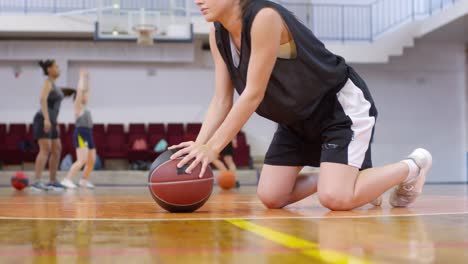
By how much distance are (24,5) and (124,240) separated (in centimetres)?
1079

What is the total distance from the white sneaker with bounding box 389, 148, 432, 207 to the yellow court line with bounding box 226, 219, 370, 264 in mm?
1162

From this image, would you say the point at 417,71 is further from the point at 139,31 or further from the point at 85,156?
the point at 85,156

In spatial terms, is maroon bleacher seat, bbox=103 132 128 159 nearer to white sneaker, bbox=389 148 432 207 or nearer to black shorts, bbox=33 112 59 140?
black shorts, bbox=33 112 59 140

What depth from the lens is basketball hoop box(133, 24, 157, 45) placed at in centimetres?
895

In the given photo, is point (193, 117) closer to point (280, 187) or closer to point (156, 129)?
point (156, 129)

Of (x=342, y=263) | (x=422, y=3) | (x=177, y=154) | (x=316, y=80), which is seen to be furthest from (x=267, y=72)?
(x=422, y=3)

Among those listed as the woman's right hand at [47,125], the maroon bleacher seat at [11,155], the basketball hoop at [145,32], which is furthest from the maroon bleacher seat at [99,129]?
the woman's right hand at [47,125]

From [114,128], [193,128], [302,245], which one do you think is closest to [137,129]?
[114,128]

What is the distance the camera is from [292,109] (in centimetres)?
248

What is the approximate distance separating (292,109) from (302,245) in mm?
1199

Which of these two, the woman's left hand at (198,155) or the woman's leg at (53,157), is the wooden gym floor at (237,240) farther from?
the woman's leg at (53,157)

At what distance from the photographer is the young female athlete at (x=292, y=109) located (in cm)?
229

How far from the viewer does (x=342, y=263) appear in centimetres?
108

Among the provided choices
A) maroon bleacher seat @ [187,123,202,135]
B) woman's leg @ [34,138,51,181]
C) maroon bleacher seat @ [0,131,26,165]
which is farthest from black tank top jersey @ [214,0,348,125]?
maroon bleacher seat @ [0,131,26,165]
